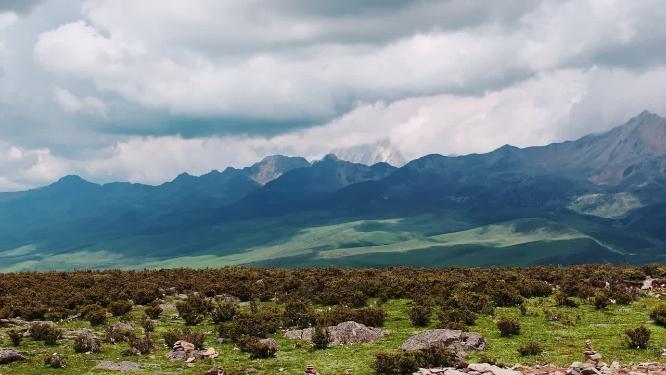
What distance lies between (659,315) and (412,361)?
15.7 m

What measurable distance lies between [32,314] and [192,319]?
9929mm

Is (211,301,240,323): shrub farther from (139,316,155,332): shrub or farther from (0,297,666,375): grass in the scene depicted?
(139,316,155,332): shrub

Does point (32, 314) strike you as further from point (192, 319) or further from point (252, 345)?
point (252, 345)

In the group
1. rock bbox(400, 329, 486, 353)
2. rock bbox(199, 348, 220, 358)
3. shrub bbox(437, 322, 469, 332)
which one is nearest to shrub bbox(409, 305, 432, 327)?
shrub bbox(437, 322, 469, 332)

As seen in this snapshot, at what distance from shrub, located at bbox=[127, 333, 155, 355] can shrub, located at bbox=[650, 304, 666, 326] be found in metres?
25.8

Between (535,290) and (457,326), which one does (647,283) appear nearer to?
(535,290)

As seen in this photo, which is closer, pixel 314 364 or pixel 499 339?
pixel 314 364

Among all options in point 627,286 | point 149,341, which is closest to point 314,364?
point 149,341

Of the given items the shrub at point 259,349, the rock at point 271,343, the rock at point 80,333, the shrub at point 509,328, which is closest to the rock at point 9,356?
the rock at point 80,333

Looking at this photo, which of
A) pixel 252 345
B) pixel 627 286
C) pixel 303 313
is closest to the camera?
pixel 252 345

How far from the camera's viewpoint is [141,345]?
28203mm

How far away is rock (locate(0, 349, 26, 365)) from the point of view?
2598cm

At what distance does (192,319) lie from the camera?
35.0 metres

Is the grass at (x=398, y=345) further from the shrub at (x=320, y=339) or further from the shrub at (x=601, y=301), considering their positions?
the shrub at (x=320, y=339)
